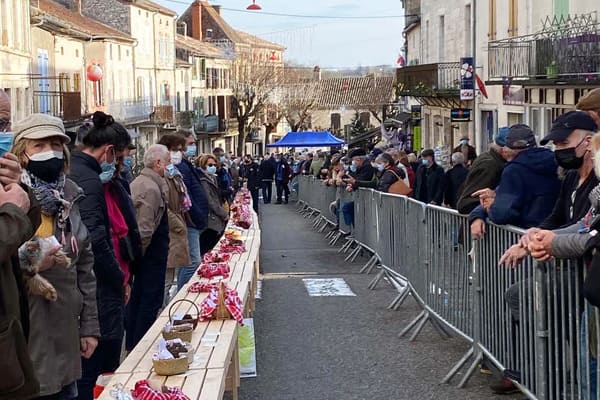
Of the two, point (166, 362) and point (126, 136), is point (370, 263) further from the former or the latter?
point (166, 362)

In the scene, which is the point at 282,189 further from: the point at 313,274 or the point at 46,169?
the point at 46,169

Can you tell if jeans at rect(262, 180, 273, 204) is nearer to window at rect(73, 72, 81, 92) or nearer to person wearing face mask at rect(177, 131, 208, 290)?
window at rect(73, 72, 81, 92)

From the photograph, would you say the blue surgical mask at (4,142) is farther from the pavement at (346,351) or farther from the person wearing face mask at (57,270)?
the pavement at (346,351)

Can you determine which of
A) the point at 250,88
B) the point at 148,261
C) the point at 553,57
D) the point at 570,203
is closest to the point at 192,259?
the point at 148,261

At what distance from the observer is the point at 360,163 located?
19.8 m

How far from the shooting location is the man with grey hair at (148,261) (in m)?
9.14

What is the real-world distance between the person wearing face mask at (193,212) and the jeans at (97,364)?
184 inches

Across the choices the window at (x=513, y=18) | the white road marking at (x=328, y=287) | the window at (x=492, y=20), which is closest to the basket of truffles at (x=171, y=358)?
the white road marking at (x=328, y=287)

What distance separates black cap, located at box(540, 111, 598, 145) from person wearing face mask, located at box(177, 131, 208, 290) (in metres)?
5.79

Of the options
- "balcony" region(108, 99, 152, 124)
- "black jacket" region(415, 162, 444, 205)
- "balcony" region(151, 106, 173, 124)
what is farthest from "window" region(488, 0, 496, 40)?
"balcony" region(151, 106, 173, 124)

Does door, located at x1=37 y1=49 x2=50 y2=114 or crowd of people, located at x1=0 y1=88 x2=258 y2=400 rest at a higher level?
door, located at x1=37 y1=49 x2=50 y2=114

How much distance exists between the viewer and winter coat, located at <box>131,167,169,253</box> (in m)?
9.16

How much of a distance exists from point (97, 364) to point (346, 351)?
3294 mm

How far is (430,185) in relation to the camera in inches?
741
